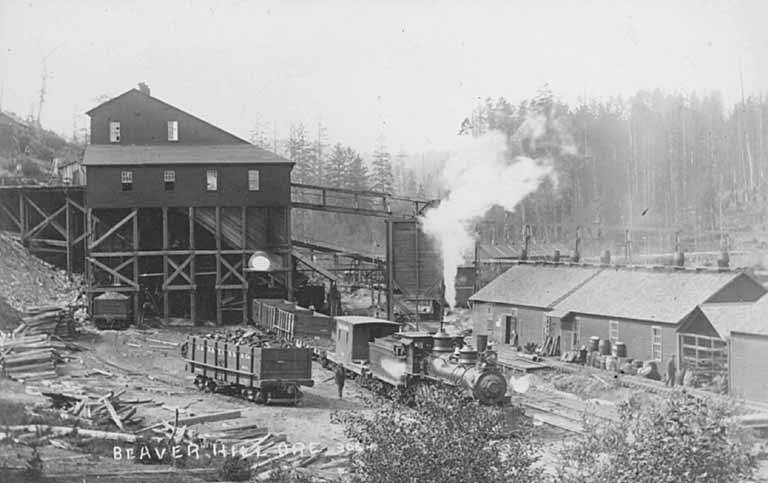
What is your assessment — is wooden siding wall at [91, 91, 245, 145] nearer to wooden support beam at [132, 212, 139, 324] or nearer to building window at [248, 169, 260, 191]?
building window at [248, 169, 260, 191]

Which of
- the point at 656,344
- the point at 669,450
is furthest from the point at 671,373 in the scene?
the point at 669,450

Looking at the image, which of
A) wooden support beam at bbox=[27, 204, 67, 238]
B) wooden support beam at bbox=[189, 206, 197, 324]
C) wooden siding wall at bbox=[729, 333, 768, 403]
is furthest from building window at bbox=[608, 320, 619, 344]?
wooden support beam at bbox=[27, 204, 67, 238]

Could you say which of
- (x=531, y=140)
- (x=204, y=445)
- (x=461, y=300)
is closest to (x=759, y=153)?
(x=531, y=140)

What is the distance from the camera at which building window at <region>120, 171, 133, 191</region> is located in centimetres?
3981

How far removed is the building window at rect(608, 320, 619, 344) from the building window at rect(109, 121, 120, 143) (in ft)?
82.3

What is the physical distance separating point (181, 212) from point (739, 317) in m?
25.8

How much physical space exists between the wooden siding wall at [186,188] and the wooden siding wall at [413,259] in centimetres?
574

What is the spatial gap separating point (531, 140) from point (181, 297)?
36.0 m

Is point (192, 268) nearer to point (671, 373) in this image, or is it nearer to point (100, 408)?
point (100, 408)

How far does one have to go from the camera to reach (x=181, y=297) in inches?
1695

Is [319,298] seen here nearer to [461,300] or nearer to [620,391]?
[461,300]

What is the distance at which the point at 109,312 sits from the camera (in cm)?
3741

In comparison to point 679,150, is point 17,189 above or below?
below

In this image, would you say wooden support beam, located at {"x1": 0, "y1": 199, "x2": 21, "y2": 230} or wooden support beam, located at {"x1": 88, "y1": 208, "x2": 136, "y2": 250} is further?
wooden support beam, located at {"x1": 0, "y1": 199, "x2": 21, "y2": 230}
